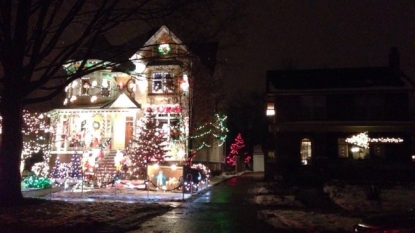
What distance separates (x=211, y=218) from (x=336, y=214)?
3.95m

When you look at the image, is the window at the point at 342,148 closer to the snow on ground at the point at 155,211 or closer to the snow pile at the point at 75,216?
the snow on ground at the point at 155,211

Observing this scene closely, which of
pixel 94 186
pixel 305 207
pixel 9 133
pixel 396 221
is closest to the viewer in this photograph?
pixel 396 221

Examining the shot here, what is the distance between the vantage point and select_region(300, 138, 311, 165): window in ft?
102

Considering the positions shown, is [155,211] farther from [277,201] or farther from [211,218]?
[277,201]

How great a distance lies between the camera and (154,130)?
27.2 metres

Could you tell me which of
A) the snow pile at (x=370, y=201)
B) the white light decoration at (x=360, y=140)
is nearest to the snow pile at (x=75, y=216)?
the snow pile at (x=370, y=201)

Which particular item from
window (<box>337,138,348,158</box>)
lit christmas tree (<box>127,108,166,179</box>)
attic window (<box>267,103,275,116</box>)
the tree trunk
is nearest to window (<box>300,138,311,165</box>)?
window (<box>337,138,348,158</box>)

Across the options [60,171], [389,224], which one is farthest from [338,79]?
[389,224]

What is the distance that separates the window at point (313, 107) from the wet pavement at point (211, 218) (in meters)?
13.4

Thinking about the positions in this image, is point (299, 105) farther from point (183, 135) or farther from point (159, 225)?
point (159, 225)

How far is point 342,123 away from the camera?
3020 cm

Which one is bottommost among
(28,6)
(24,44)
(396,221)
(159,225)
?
(159,225)

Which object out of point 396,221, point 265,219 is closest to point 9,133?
point 265,219

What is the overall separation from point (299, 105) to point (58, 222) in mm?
22850
